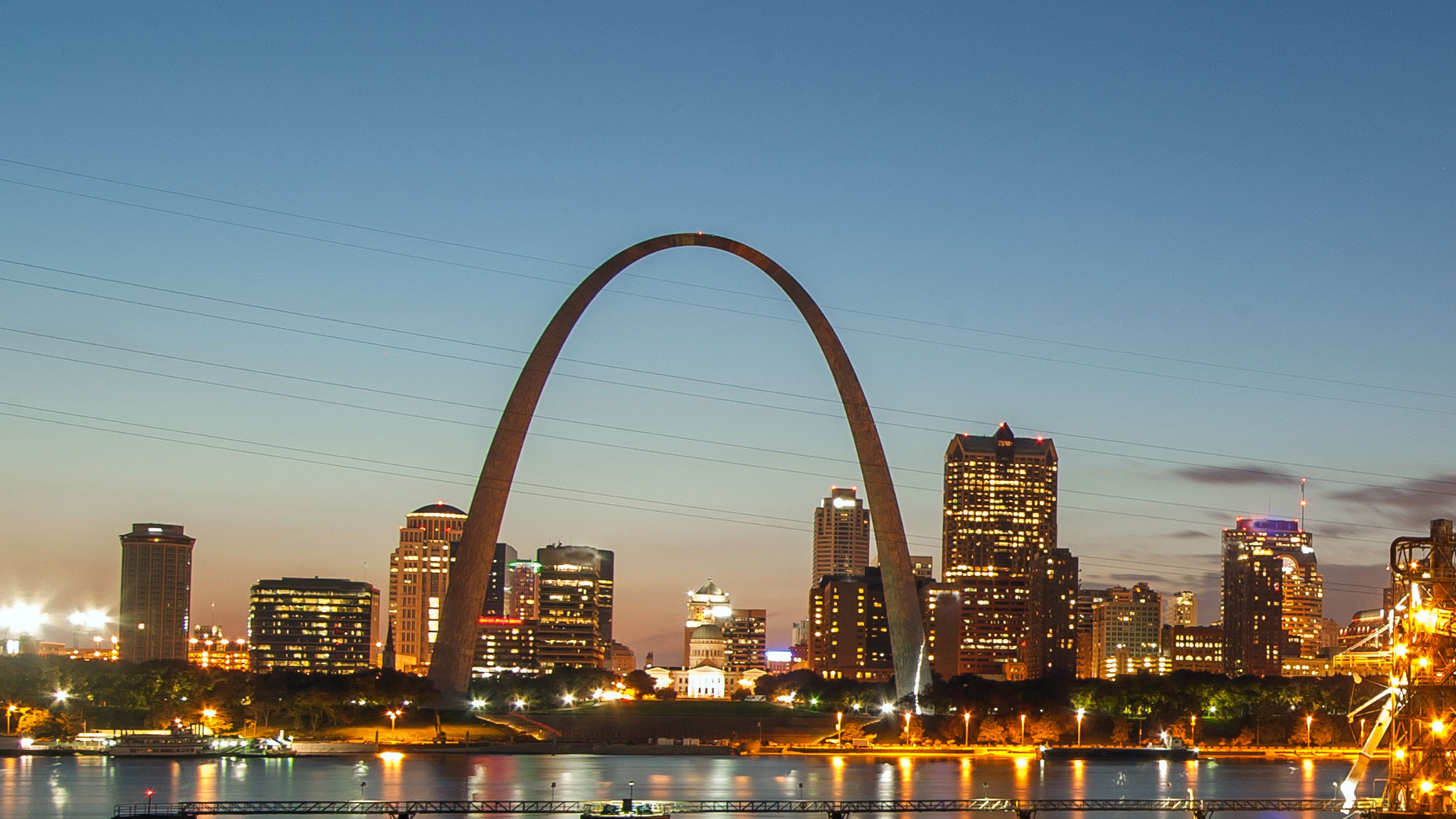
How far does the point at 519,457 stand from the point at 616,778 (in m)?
19.1

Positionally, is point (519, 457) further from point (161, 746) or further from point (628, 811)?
point (628, 811)

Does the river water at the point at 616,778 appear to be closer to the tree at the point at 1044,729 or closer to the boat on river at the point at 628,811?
the tree at the point at 1044,729

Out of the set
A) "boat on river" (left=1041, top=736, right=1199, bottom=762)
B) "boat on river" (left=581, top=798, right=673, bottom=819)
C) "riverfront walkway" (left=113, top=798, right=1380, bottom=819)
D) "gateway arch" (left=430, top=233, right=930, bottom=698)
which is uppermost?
"gateway arch" (left=430, top=233, right=930, bottom=698)

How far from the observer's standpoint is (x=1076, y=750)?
122250mm

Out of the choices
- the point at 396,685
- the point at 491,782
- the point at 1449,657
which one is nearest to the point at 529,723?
the point at 396,685

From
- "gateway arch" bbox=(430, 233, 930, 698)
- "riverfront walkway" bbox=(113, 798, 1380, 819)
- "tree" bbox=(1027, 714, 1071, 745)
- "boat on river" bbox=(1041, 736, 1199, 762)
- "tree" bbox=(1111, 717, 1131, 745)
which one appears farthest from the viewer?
"tree" bbox=(1111, 717, 1131, 745)

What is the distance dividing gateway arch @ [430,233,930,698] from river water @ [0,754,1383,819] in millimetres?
7836

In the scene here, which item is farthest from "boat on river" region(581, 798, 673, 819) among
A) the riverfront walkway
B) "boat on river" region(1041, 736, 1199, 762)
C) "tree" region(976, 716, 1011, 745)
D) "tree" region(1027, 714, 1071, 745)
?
"tree" region(1027, 714, 1071, 745)

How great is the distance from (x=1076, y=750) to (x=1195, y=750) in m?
9.52

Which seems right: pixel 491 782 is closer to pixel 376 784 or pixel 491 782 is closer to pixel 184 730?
pixel 376 784

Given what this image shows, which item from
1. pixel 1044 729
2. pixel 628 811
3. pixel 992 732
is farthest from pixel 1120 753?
pixel 628 811

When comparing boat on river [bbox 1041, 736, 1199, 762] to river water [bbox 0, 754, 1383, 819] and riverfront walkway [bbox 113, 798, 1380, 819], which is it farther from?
riverfront walkway [bbox 113, 798, 1380, 819]

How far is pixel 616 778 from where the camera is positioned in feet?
311

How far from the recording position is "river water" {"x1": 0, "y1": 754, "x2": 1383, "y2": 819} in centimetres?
8206
